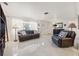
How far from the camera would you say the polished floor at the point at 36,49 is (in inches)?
119

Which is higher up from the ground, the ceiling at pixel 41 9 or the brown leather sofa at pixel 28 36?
the ceiling at pixel 41 9

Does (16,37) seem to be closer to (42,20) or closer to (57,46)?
(42,20)

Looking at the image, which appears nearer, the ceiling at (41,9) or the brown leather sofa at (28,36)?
the ceiling at (41,9)

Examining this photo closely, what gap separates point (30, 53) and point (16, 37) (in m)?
0.57

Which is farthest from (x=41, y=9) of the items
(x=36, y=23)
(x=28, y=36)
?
(x=28, y=36)

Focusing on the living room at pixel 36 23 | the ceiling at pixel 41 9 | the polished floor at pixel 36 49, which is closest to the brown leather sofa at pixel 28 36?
the living room at pixel 36 23

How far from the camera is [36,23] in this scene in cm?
305

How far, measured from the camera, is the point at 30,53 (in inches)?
120

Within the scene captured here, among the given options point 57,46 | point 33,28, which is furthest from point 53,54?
point 33,28

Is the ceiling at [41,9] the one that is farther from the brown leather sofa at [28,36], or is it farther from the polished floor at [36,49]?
the polished floor at [36,49]

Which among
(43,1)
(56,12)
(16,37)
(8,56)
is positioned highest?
(43,1)

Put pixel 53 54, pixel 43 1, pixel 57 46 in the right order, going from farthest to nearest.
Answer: pixel 57 46 → pixel 53 54 → pixel 43 1

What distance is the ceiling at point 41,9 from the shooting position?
2.88 metres

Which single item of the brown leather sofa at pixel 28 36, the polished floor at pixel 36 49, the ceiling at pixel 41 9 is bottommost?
the polished floor at pixel 36 49
